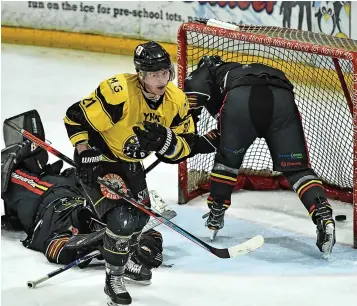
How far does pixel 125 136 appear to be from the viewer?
4.50m

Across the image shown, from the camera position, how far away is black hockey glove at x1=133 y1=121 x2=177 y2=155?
4367 millimetres

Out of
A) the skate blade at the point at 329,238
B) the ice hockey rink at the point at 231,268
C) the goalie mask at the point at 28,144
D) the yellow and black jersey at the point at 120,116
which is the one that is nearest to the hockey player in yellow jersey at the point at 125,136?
the yellow and black jersey at the point at 120,116

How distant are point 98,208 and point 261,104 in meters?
1.02

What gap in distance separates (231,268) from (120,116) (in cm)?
97

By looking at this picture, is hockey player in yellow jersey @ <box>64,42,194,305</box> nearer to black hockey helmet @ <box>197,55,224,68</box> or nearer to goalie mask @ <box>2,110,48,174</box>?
black hockey helmet @ <box>197,55,224,68</box>

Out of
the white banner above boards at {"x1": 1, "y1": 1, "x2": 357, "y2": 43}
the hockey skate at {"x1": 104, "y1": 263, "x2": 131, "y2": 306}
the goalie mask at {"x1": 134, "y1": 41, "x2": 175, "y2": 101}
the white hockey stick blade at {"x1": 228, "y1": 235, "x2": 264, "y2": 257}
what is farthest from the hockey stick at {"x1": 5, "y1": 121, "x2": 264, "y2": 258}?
the white banner above boards at {"x1": 1, "y1": 1, "x2": 357, "y2": 43}

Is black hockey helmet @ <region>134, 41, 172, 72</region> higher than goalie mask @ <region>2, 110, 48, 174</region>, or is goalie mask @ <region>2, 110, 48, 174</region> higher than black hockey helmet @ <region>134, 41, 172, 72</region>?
black hockey helmet @ <region>134, 41, 172, 72</region>

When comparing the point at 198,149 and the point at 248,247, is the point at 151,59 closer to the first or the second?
the point at 198,149

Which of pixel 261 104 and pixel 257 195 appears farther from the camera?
pixel 257 195

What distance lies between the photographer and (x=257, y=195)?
19.8 feet

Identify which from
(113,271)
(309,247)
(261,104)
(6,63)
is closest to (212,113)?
(261,104)

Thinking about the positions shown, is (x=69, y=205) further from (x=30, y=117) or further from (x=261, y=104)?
(x=261, y=104)

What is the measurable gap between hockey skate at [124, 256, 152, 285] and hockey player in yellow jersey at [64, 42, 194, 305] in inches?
6.9

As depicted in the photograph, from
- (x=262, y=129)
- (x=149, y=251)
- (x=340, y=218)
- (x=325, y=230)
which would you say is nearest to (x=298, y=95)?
(x=340, y=218)
